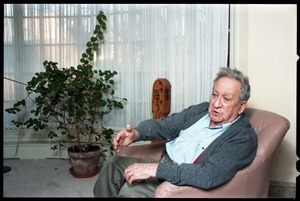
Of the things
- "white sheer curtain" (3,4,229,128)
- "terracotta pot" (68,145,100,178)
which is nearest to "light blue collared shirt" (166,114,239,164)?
"white sheer curtain" (3,4,229,128)

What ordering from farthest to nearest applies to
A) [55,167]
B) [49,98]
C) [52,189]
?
1. [55,167]
2. [49,98]
3. [52,189]

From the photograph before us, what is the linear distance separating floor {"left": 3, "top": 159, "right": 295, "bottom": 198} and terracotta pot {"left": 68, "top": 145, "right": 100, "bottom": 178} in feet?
0.16

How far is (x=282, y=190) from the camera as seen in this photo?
1973 mm

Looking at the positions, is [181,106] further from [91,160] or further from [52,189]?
[52,189]

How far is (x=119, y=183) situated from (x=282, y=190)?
1343 millimetres

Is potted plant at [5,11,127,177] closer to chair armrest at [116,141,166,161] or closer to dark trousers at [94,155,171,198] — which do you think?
chair armrest at [116,141,166,161]

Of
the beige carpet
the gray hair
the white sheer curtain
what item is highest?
the white sheer curtain

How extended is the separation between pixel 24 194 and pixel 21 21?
5.82 ft

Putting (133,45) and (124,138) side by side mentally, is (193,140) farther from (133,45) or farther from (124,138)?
(133,45)

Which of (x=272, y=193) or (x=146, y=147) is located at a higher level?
(x=146, y=147)

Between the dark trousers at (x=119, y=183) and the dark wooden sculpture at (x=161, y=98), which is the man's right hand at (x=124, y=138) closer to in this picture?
the dark trousers at (x=119, y=183)

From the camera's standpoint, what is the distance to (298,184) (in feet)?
4.11

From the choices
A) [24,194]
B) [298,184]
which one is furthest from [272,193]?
[24,194]

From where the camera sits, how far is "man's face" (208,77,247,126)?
136 cm
